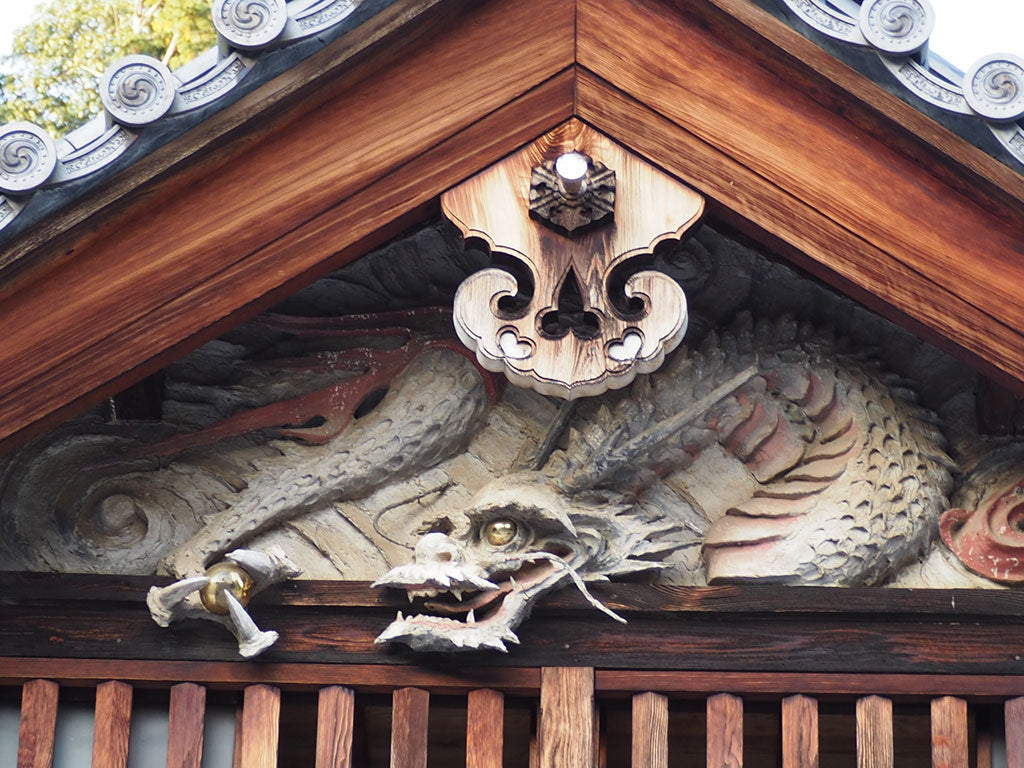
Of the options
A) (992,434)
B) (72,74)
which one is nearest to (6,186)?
(992,434)

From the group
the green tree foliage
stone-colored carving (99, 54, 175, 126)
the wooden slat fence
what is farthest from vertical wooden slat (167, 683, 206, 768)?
the green tree foliage

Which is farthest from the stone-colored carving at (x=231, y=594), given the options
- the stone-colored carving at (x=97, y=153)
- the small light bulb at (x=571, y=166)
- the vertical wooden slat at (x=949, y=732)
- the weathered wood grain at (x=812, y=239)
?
the vertical wooden slat at (x=949, y=732)

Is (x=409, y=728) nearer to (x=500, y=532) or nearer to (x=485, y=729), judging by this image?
(x=485, y=729)

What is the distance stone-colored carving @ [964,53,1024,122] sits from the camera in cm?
379

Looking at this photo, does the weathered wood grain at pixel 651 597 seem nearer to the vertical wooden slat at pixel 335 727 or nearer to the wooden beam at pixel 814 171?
the vertical wooden slat at pixel 335 727

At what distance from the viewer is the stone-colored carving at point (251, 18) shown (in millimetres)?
3803

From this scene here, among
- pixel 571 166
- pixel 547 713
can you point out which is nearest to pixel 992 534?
pixel 547 713

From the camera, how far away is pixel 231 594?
164 inches

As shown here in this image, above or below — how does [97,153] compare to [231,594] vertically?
above

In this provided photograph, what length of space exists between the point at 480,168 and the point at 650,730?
1310mm

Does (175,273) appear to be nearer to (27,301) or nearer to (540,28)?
(27,301)

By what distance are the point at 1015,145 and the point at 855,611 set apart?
3.70 ft

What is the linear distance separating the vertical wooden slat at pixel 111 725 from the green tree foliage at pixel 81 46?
326 cm

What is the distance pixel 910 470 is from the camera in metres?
4.44
